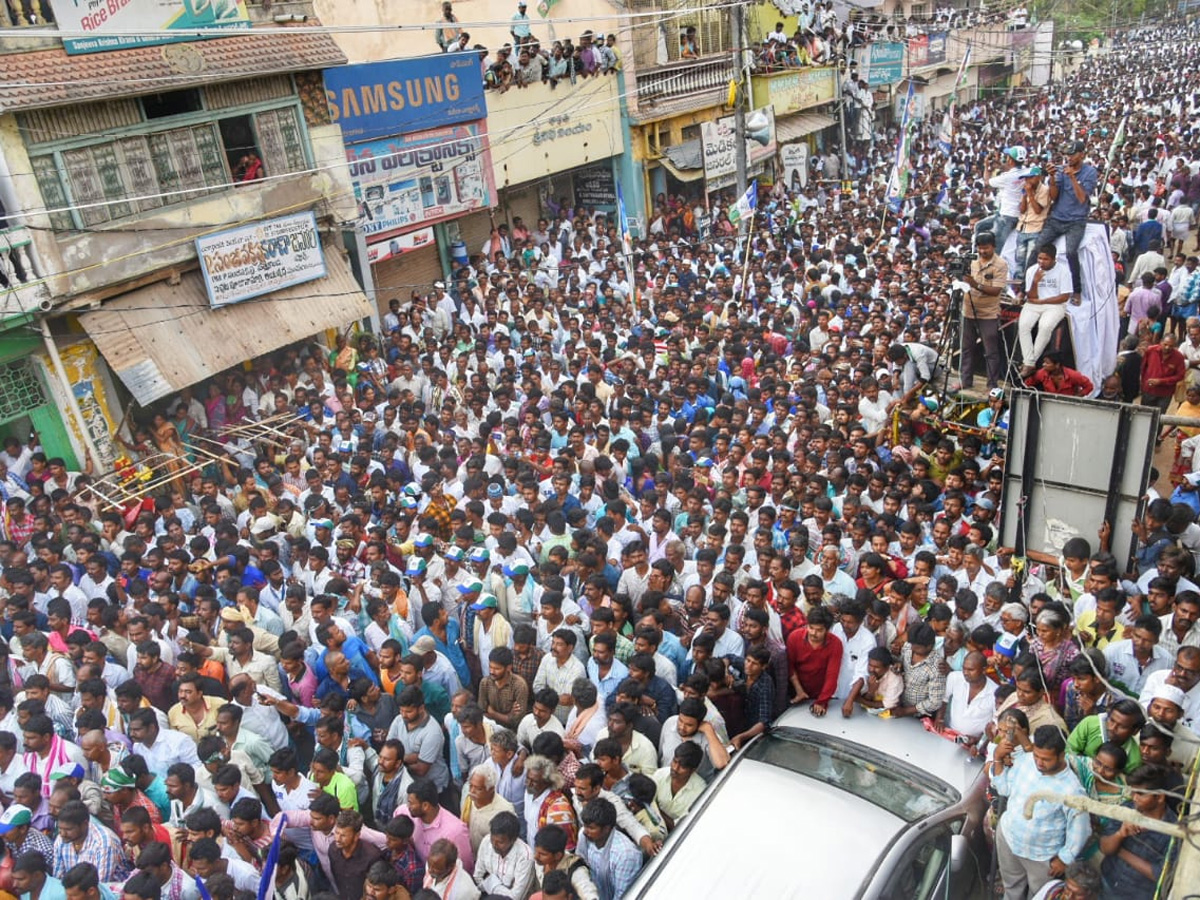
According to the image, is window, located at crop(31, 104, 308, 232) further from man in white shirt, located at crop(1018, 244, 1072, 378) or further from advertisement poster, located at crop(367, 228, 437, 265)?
man in white shirt, located at crop(1018, 244, 1072, 378)

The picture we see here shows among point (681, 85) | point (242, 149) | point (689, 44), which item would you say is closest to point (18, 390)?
point (242, 149)

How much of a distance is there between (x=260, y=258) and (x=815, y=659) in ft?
31.4

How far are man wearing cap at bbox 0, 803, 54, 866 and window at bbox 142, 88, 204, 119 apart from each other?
8.96 metres

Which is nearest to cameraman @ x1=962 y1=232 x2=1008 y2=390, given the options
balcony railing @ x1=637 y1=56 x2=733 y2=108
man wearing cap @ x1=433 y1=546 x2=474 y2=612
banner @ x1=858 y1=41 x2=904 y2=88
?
man wearing cap @ x1=433 y1=546 x2=474 y2=612

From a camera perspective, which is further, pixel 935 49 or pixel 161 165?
pixel 935 49

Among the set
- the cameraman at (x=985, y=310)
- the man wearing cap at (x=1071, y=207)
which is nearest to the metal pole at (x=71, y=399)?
the cameraman at (x=985, y=310)

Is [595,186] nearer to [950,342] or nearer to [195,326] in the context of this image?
[195,326]

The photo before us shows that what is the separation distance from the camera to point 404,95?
15.5m

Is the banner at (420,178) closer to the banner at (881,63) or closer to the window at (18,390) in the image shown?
the window at (18,390)

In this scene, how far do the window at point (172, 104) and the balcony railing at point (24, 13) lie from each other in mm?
1264

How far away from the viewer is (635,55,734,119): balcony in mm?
22172

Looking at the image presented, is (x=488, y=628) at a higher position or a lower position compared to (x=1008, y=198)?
lower

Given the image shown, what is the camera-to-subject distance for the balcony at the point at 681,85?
2217 cm

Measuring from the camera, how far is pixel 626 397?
409 inches
